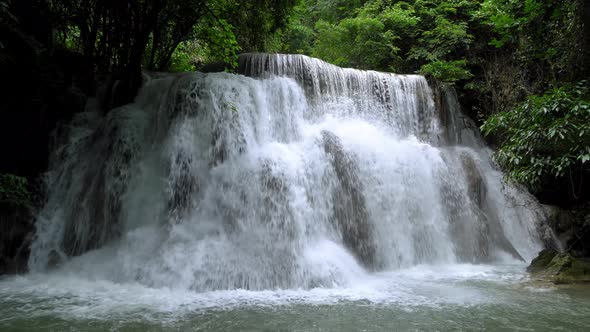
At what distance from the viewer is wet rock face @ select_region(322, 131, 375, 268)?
26.3 ft

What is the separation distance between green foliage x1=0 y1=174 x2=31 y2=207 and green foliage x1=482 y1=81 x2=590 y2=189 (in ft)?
28.7

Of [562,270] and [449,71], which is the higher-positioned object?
[449,71]

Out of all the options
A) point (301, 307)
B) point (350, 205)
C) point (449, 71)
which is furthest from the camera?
point (449, 71)

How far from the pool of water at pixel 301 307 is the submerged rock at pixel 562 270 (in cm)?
29

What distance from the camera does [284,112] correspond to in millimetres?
9438

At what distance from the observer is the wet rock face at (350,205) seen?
802 centimetres

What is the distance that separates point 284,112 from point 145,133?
3.13 metres

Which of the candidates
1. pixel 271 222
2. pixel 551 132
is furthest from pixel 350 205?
pixel 551 132

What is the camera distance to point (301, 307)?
17.2 feet

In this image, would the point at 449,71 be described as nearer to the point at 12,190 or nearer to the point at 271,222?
the point at 271,222

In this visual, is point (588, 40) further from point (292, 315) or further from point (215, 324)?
point (215, 324)

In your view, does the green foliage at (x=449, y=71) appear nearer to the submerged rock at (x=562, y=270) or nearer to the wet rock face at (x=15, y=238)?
the submerged rock at (x=562, y=270)

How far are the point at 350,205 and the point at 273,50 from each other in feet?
30.1

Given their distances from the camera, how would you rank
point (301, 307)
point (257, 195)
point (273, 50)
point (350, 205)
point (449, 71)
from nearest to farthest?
point (301, 307) < point (257, 195) < point (350, 205) < point (449, 71) < point (273, 50)
